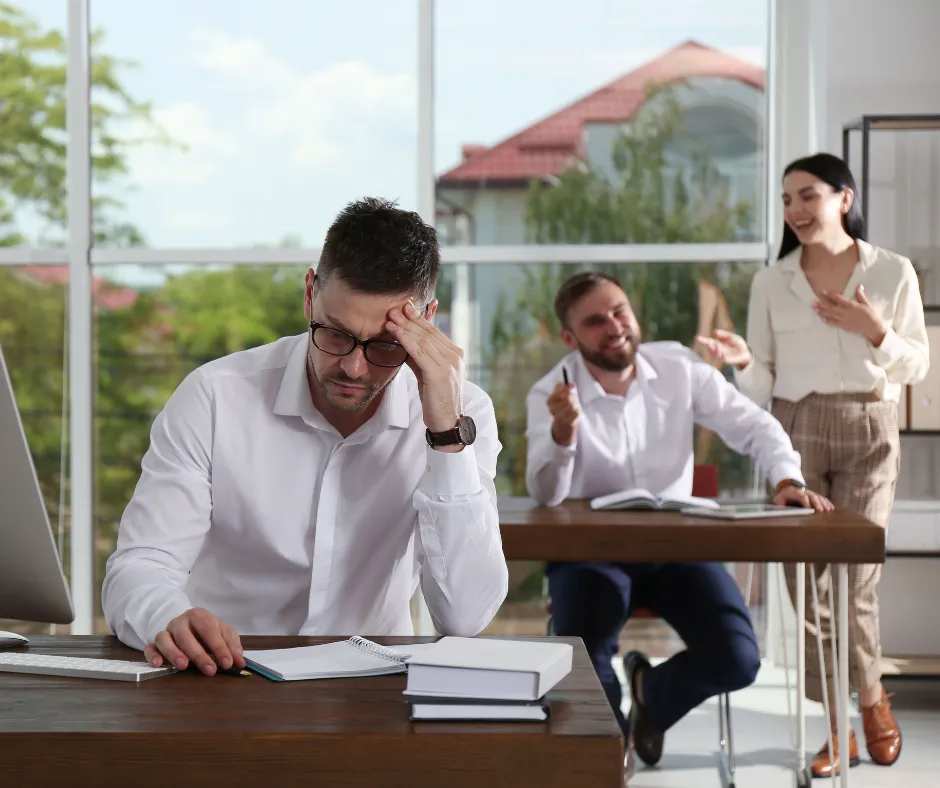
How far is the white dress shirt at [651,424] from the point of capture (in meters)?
3.32

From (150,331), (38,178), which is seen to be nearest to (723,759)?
(150,331)

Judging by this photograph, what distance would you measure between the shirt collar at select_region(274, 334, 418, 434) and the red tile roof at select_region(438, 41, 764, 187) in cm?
288

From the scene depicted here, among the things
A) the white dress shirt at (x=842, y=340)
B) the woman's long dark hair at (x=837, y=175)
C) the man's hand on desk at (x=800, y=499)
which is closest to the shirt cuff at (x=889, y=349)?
the white dress shirt at (x=842, y=340)

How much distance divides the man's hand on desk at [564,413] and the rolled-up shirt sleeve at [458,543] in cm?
127

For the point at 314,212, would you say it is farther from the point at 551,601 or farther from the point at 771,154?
the point at 551,601

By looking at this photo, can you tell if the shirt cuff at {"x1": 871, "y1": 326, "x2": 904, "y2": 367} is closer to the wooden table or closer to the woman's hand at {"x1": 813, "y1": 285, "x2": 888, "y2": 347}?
the woman's hand at {"x1": 813, "y1": 285, "x2": 888, "y2": 347}

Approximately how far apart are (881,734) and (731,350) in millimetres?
1224

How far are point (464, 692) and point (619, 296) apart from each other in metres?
2.35

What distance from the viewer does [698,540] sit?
103 inches

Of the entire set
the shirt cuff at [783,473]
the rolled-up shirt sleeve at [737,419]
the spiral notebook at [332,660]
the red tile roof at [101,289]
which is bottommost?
the spiral notebook at [332,660]

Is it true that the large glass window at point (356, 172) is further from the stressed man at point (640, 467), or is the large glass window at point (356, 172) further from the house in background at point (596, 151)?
the stressed man at point (640, 467)

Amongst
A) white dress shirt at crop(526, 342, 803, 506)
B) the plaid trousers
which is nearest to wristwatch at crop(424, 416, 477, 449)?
white dress shirt at crop(526, 342, 803, 506)

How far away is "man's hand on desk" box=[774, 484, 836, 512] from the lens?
2.91m

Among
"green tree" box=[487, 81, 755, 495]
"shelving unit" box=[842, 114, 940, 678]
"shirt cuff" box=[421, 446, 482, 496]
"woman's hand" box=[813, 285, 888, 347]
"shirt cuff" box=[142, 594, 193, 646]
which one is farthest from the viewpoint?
"green tree" box=[487, 81, 755, 495]
